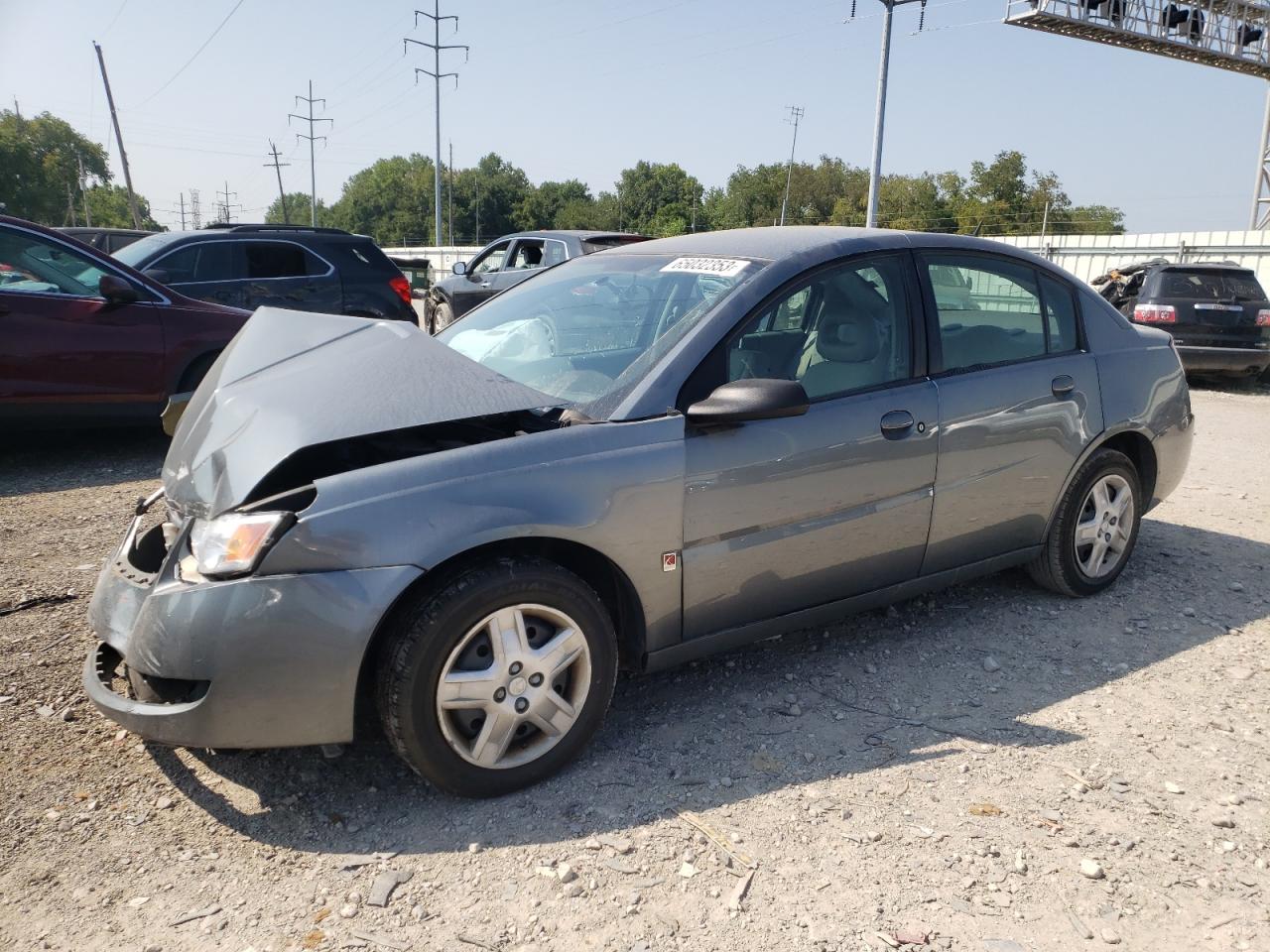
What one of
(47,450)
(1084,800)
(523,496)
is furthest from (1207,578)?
(47,450)

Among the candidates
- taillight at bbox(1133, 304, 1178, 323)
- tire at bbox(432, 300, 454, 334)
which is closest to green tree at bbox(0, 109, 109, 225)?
tire at bbox(432, 300, 454, 334)

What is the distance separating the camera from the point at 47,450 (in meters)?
7.12

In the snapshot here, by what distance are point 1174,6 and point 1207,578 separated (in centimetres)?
2836

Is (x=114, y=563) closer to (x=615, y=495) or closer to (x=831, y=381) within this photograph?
(x=615, y=495)

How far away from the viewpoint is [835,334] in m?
3.54

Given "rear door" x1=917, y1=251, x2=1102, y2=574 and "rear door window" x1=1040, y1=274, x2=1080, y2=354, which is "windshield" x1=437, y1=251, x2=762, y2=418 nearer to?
"rear door" x1=917, y1=251, x2=1102, y2=574

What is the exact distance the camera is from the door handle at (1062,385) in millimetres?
4013

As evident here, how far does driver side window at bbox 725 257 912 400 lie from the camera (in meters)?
3.28

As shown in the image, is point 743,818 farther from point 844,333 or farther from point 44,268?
point 44,268

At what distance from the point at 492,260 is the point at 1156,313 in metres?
8.63

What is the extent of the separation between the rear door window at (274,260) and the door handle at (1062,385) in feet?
24.0

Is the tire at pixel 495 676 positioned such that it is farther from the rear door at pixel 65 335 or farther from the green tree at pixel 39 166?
the green tree at pixel 39 166

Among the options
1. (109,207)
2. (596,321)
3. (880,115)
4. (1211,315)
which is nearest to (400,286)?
(596,321)

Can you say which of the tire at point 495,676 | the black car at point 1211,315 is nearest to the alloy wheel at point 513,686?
the tire at point 495,676
